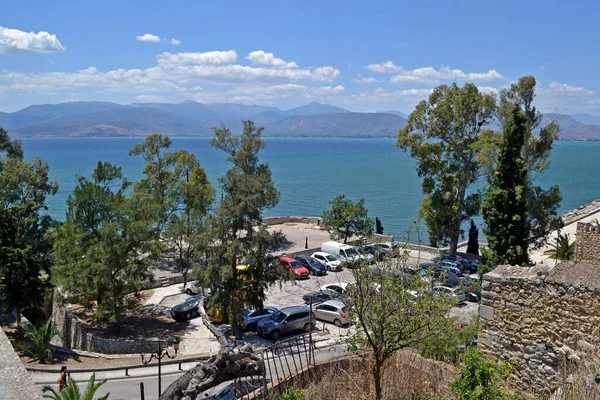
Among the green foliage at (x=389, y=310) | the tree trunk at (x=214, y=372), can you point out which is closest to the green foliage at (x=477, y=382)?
the green foliage at (x=389, y=310)

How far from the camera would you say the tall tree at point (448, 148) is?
3731 cm

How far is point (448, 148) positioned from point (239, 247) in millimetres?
21661

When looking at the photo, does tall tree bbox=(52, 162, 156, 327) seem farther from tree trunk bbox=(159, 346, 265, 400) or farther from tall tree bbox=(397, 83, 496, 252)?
tall tree bbox=(397, 83, 496, 252)

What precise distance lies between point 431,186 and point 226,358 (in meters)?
33.6

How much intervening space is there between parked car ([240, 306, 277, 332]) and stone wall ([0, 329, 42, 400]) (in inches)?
596

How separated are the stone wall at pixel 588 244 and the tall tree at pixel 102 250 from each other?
2020 cm

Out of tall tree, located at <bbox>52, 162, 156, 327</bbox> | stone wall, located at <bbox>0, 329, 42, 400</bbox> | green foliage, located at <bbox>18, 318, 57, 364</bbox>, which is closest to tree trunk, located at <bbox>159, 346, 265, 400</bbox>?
stone wall, located at <bbox>0, 329, 42, 400</bbox>

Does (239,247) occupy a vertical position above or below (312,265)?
above

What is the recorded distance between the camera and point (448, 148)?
127 ft

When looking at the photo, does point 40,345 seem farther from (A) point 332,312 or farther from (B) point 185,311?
(A) point 332,312

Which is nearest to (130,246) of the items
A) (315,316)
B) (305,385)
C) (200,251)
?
(200,251)

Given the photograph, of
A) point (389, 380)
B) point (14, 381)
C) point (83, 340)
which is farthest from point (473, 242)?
point (14, 381)

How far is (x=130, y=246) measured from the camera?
26312mm

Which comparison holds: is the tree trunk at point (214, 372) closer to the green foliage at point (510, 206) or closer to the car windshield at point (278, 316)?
the car windshield at point (278, 316)
